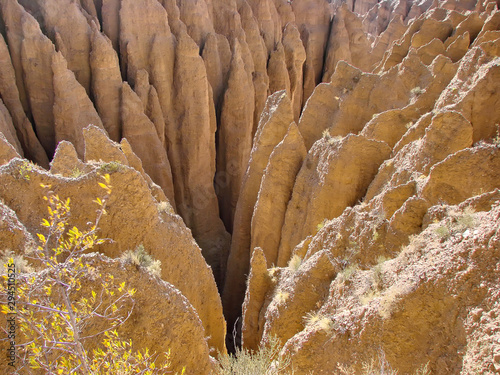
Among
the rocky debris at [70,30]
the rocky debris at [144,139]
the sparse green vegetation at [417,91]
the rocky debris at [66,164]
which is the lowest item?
the rocky debris at [66,164]

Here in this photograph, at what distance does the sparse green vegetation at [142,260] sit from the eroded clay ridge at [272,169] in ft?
0.94

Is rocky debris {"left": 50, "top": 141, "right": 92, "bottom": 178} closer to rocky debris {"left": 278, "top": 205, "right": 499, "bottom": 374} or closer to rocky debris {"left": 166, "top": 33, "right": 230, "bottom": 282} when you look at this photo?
rocky debris {"left": 278, "top": 205, "right": 499, "bottom": 374}

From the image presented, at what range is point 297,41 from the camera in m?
26.1

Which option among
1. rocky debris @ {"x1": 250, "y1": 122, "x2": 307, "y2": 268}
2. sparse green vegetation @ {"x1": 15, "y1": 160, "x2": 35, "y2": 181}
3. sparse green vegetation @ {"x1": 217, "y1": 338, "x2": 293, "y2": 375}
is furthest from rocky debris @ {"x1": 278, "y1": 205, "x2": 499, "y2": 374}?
rocky debris @ {"x1": 250, "y1": 122, "x2": 307, "y2": 268}

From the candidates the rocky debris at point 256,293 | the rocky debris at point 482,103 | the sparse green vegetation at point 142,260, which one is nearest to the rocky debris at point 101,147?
the sparse green vegetation at point 142,260

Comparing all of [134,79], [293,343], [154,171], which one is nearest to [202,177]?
[154,171]

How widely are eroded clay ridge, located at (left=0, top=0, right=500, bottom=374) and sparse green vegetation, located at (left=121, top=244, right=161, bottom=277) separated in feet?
0.94

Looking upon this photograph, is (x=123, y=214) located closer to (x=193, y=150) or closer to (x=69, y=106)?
(x=69, y=106)

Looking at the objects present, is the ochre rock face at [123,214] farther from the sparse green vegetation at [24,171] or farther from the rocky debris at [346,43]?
the rocky debris at [346,43]

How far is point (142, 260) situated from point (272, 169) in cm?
622

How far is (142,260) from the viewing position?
6.82 meters

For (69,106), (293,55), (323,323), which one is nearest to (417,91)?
(323,323)

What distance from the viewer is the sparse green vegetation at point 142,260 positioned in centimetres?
583

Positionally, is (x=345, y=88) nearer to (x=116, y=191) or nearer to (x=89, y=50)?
(x=116, y=191)
